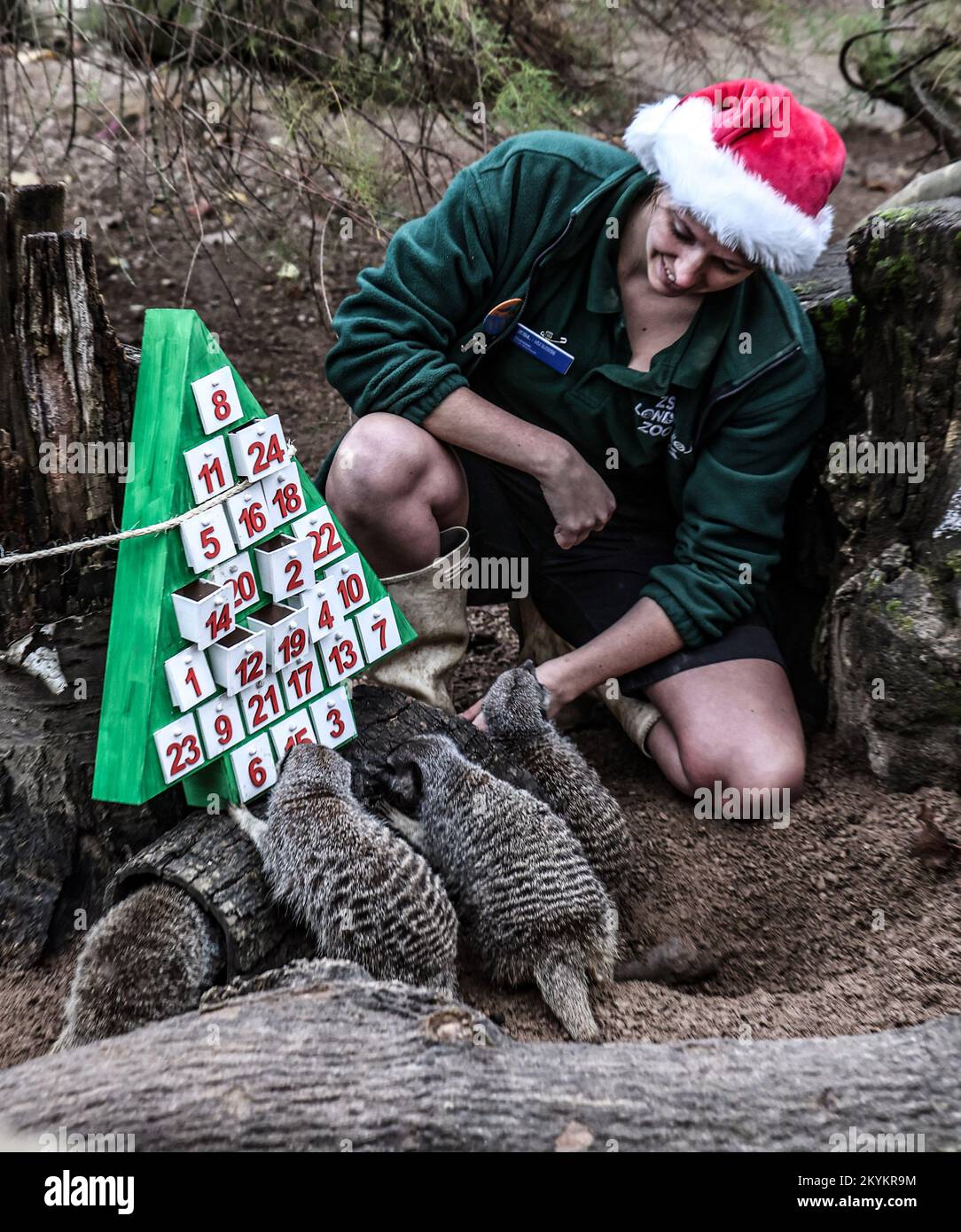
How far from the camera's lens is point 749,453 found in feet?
9.13

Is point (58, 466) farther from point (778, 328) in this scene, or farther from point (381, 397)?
point (778, 328)

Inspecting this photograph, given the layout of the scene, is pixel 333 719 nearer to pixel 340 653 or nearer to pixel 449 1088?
pixel 340 653

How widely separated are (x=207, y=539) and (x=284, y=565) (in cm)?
20

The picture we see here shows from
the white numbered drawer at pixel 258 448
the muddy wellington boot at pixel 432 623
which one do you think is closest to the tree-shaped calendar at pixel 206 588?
the white numbered drawer at pixel 258 448

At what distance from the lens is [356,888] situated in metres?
2.05

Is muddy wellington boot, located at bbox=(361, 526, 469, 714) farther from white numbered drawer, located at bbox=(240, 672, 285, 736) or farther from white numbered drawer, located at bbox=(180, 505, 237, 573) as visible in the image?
white numbered drawer, located at bbox=(180, 505, 237, 573)

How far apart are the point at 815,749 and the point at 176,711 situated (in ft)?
5.96

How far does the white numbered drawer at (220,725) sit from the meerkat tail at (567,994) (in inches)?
31.5

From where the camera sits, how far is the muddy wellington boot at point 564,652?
299cm

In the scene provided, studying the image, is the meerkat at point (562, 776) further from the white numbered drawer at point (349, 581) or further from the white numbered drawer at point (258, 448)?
the white numbered drawer at point (258, 448)

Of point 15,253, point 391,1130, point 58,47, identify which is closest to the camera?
point 391,1130

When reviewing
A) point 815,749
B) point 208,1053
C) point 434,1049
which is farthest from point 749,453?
point 208,1053

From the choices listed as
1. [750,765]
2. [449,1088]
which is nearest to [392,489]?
[750,765]

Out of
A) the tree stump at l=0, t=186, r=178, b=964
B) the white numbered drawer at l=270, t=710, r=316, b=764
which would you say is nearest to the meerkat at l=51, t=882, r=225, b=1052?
the tree stump at l=0, t=186, r=178, b=964
